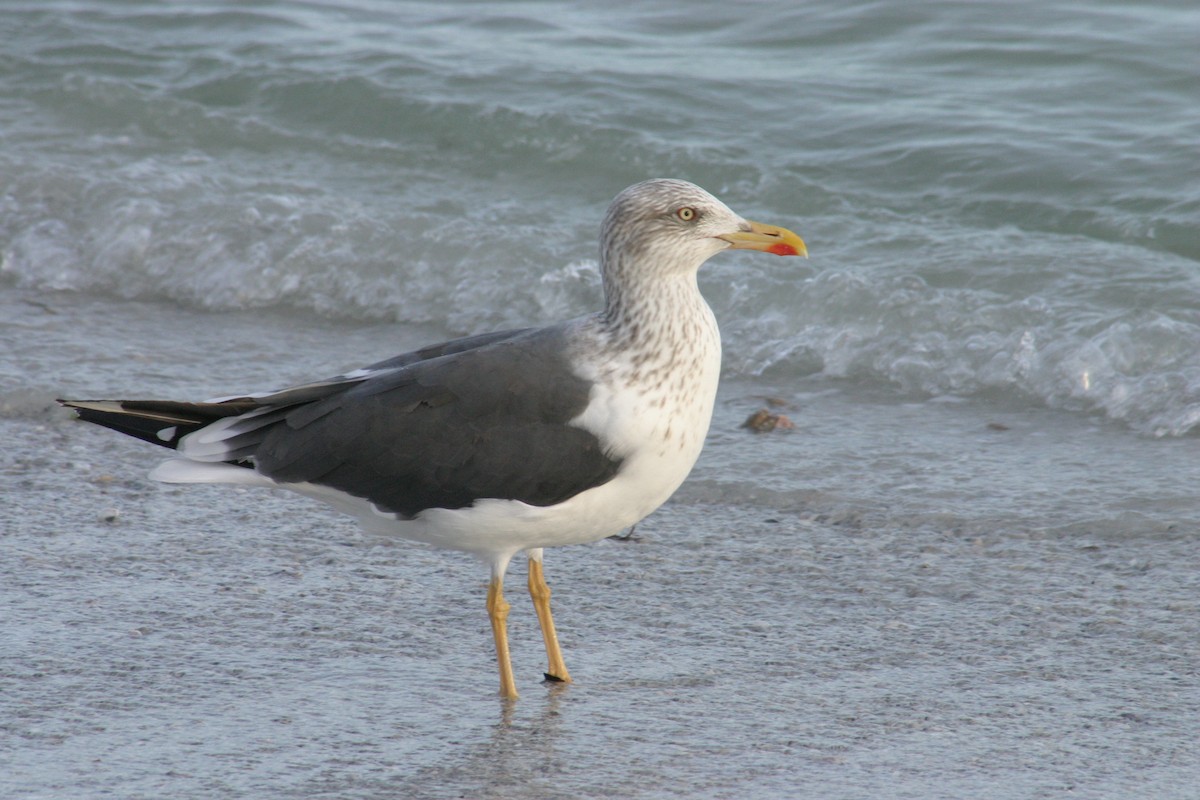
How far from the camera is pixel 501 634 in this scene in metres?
4.21

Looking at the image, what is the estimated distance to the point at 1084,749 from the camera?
3.75m

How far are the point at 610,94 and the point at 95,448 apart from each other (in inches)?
220

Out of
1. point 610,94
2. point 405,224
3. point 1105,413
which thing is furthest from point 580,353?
point 610,94

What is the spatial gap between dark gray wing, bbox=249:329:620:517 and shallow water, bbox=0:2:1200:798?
54 centimetres

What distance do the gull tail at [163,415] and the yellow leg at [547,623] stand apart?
3.16 feet

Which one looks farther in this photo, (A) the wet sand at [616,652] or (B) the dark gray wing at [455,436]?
(B) the dark gray wing at [455,436]

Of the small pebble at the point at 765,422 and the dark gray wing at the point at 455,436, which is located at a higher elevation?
the dark gray wing at the point at 455,436

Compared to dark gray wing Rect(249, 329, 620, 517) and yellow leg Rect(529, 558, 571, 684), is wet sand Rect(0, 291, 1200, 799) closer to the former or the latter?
yellow leg Rect(529, 558, 571, 684)

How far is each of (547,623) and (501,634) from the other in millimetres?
165

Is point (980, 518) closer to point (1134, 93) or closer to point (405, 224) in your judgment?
point (405, 224)

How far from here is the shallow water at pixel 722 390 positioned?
3.89 meters

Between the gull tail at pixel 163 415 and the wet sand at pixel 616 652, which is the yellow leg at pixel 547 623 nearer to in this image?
the wet sand at pixel 616 652

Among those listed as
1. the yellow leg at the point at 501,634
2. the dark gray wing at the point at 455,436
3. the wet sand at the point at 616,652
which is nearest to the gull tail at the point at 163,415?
the dark gray wing at the point at 455,436

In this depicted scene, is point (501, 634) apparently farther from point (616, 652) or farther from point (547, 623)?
point (616, 652)
